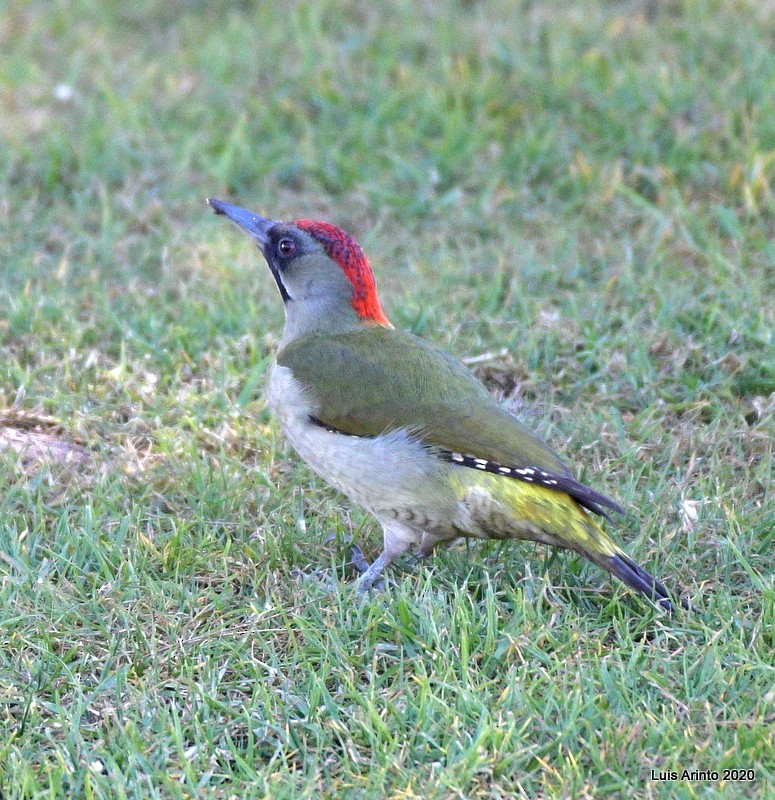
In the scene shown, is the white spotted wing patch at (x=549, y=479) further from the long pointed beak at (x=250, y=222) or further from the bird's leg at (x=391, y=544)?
the long pointed beak at (x=250, y=222)

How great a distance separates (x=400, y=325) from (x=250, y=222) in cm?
100

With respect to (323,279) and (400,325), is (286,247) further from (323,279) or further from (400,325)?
(400,325)

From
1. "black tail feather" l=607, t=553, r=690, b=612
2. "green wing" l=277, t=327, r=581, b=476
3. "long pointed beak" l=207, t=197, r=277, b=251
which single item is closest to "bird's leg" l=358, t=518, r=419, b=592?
"green wing" l=277, t=327, r=581, b=476

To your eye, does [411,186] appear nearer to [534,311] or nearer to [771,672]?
[534,311]

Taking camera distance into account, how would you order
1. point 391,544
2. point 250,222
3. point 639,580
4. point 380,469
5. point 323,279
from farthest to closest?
point 250,222 < point 323,279 < point 391,544 < point 380,469 < point 639,580

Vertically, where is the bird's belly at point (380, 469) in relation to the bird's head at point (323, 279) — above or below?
below

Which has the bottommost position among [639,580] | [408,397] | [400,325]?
[400,325]

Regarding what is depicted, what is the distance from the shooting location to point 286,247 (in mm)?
4953

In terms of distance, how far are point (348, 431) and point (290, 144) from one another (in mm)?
3189

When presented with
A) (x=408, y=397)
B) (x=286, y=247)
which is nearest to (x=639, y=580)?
(x=408, y=397)

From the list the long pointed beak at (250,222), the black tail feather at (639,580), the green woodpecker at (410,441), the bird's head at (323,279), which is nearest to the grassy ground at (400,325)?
the black tail feather at (639,580)

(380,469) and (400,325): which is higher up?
(380,469)

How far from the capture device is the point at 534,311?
5.88 meters

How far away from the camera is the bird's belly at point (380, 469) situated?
4246mm
